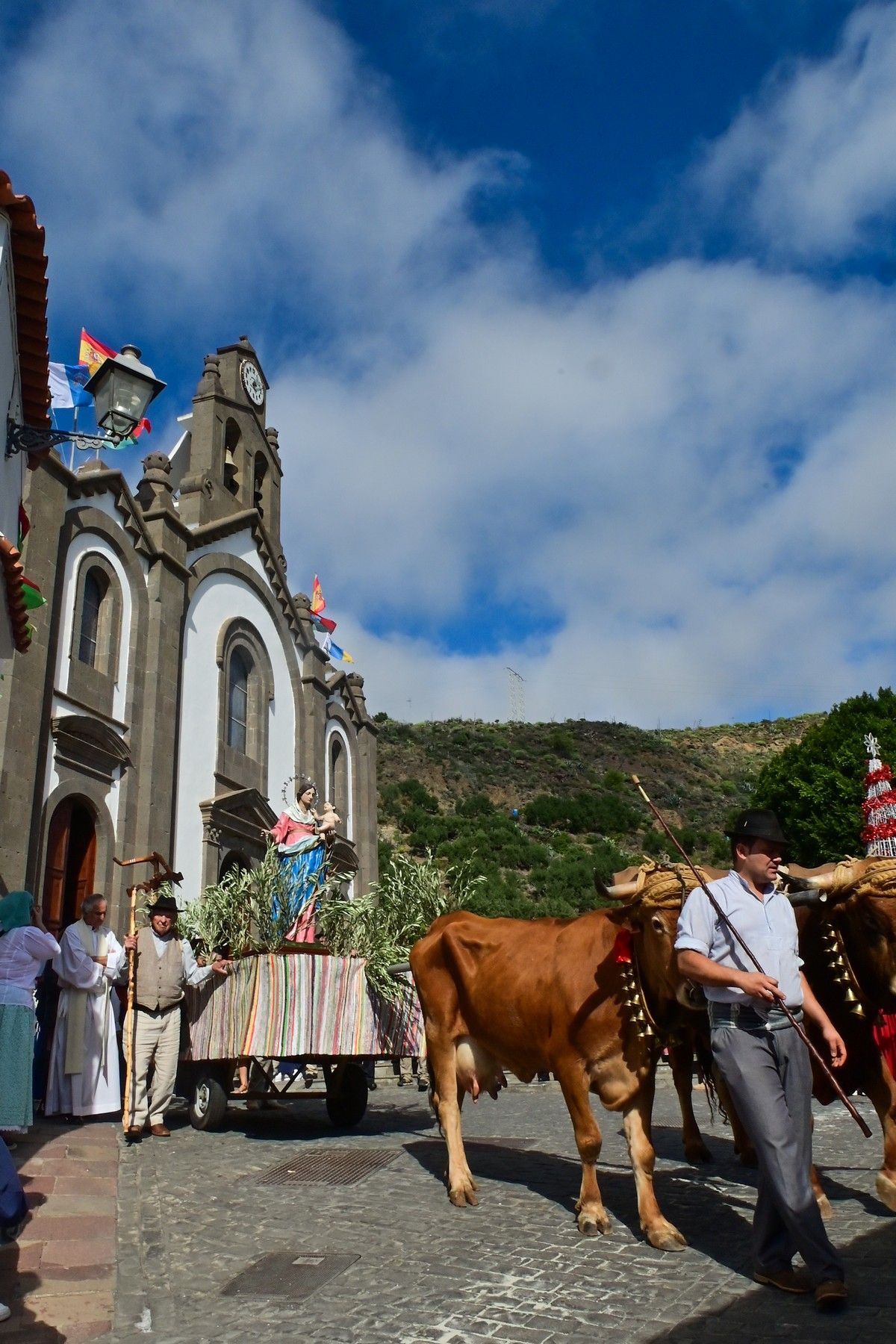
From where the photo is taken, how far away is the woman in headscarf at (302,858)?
Answer: 8.76m

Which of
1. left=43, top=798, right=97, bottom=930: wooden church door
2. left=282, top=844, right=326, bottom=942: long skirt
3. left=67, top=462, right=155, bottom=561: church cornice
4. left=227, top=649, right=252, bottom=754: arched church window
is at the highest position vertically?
left=67, top=462, right=155, bottom=561: church cornice

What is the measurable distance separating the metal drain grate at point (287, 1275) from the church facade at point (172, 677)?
9.04 meters

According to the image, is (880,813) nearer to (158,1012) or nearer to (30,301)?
(158,1012)

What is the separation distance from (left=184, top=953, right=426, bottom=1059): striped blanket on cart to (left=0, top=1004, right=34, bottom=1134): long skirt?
194 centimetres

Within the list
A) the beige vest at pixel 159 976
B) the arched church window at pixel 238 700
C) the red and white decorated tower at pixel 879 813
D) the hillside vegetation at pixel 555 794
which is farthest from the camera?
the hillside vegetation at pixel 555 794

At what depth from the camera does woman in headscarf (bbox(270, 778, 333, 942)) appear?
28.7 feet

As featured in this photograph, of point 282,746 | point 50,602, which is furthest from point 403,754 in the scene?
point 50,602

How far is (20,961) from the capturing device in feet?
20.9

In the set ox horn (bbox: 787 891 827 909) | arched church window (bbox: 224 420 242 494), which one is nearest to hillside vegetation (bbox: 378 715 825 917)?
arched church window (bbox: 224 420 242 494)

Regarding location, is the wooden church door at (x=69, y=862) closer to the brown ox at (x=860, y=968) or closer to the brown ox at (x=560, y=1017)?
the brown ox at (x=560, y=1017)

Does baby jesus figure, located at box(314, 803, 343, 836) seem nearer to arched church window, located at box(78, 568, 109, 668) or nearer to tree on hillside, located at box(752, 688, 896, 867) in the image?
arched church window, located at box(78, 568, 109, 668)

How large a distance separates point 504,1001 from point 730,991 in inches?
86.4

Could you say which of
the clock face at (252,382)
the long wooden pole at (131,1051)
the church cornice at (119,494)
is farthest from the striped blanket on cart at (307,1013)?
the clock face at (252,382)

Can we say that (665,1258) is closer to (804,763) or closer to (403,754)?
(804,763)
